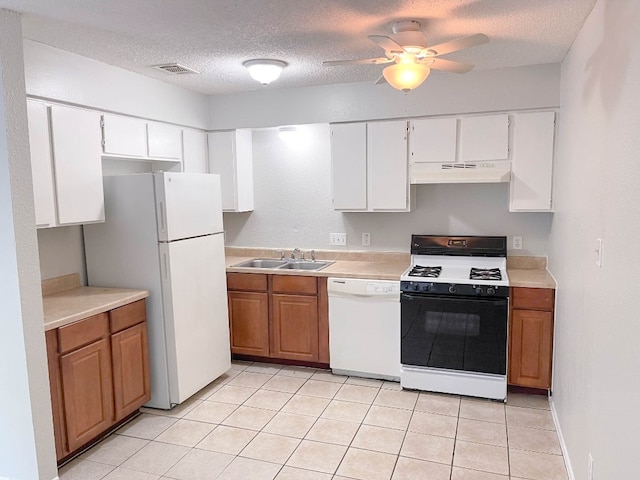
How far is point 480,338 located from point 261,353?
183 centimetres

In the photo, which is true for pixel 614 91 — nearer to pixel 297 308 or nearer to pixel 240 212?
pixel 297 308

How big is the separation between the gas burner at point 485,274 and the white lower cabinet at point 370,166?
0.73m

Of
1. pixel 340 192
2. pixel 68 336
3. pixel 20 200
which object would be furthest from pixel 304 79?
pixel 68 336

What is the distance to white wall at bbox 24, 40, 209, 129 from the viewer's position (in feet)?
8.93

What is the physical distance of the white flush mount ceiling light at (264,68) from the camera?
3.13 m

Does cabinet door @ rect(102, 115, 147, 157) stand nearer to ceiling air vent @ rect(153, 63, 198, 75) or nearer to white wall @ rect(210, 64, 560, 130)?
ceiling air vent @ rect(153, 63, 198, 75)

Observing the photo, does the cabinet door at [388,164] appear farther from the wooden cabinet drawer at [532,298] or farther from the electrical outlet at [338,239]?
the wooden cabinet drawer at [532,298]

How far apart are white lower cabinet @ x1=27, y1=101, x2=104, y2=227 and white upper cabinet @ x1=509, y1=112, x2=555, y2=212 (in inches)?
116

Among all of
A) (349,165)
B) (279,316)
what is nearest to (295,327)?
(279,316)

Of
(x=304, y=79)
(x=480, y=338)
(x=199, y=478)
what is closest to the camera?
(x=199, y=478)

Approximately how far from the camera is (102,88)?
316cm

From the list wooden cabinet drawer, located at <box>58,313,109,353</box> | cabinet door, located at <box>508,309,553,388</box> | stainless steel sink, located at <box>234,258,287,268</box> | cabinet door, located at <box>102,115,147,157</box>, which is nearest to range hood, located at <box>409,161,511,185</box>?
cabinet door, located at <box>508,309,553,388</box>

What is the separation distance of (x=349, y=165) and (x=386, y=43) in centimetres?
181

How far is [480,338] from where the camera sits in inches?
132
